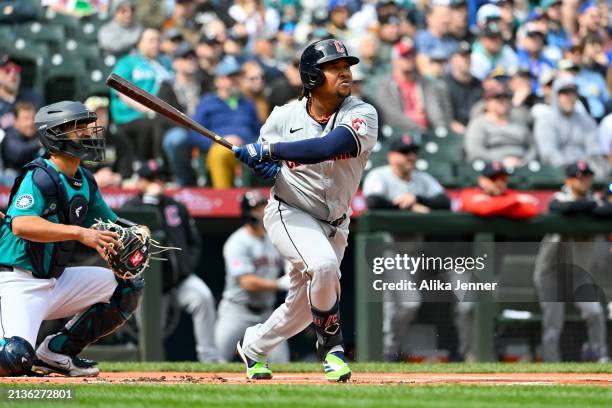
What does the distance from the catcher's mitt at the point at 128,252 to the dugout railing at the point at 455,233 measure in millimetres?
2929

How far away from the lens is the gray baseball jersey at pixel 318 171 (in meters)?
6.53

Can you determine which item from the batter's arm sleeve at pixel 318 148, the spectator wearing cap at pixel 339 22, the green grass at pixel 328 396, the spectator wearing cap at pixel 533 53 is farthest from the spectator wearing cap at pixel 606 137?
the batter's arm sleeve at pixel 318 148

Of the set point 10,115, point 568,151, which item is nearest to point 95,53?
point 10,115

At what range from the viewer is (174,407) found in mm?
5172

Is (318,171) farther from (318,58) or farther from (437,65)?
(437,65)

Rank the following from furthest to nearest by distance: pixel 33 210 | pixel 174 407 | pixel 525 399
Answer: pixel 33 210 < pixel 525 399 < pixel 174 407

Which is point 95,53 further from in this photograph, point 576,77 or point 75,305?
point 75,305

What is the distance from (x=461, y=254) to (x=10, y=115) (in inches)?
175

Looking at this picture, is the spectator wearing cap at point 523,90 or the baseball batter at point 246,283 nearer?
the baseball batter at point 246,283

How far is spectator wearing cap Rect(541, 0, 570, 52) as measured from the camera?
1516 cm

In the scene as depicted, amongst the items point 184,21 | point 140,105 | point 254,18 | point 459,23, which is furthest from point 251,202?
point 459,23

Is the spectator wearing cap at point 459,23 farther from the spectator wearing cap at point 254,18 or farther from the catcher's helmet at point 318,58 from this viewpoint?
the catcher's helmet at point 318,58

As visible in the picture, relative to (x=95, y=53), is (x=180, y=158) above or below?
below

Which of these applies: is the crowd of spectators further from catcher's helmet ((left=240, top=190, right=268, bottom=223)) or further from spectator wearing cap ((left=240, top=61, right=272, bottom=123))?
catcher's helmet ((left=240, top=190, right=268, bottom=223))
